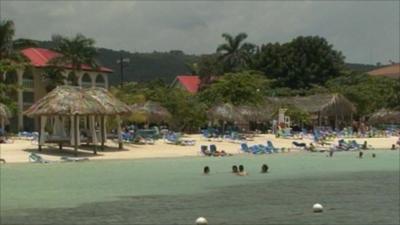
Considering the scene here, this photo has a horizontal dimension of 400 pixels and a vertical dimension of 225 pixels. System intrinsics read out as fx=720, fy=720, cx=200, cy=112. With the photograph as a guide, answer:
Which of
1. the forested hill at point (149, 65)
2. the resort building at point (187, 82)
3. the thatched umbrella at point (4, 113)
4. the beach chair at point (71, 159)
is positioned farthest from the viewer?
the forested hill at point (149, 65)

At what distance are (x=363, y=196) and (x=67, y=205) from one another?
753 cm

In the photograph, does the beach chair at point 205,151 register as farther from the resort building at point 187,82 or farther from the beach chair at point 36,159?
the resort building at point 187,82

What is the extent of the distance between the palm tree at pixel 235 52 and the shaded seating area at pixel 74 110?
40327 mm

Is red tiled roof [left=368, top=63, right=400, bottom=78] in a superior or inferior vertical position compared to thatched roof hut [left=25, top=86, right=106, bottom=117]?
superior

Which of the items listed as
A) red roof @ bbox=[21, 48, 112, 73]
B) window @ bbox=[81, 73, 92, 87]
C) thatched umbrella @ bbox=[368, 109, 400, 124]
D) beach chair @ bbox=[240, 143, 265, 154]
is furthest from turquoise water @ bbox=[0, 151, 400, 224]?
window @ bbox=[81, 73, 92, 87]

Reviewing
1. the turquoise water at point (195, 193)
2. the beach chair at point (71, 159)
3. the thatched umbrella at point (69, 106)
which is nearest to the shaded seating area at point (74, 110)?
the thatched umbrella at point (69, 106)

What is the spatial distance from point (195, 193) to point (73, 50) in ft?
127

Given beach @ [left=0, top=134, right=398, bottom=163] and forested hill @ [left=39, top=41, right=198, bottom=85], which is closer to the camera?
beach @ [left=0, top=134, right=398, bottom=163]

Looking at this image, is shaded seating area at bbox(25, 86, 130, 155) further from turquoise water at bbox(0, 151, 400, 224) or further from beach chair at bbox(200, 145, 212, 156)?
beach chair at bbox(200, 145, 212, 156)

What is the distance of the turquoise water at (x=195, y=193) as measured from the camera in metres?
15.1

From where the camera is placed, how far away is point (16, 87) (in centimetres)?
4581

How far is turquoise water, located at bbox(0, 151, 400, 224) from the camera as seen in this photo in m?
15.1

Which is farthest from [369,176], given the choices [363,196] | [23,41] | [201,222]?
[23,41]

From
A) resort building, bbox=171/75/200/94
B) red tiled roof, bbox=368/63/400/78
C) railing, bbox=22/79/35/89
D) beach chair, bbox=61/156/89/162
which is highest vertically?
red tiled roof, bbox=368/63/400/78
